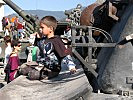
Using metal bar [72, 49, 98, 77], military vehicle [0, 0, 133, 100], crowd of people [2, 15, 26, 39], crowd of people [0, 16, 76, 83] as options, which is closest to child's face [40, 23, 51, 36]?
crowd of people [0, 16, 76, 83]

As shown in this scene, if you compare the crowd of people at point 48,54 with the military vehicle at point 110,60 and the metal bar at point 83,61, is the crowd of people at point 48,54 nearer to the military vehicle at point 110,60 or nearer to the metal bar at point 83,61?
the military vehicle at point 110,60

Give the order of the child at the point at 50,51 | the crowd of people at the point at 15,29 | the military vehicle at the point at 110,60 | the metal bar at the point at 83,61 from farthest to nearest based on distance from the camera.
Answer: the crowd of people at the point at 15,29
the child at the point at 50,51
the metal bar at the point at 83,61
the military vehicle at the point at 110,60

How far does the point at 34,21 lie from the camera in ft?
59.6

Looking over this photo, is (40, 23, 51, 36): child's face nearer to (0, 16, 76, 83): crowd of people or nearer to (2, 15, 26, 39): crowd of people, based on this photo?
(0, 16, 76, 83): crowd of people

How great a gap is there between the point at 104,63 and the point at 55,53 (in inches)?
41.2

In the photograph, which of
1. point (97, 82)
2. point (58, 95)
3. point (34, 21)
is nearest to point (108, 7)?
point (97, 82)

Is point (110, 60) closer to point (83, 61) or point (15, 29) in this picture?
point (83, 61)

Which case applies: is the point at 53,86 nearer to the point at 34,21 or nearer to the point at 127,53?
the point at 127,53

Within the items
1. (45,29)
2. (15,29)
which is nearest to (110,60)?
(45,29)

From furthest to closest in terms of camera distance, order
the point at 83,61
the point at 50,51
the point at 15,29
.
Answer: the point at 15,29 → the point at 50,51 → the point at 83,61

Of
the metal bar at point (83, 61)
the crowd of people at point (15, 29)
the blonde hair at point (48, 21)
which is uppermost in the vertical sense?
the crowd of people at point (15, 29)

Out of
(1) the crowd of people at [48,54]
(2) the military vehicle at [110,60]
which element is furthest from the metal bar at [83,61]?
(1) the crowd of people at [48,54]

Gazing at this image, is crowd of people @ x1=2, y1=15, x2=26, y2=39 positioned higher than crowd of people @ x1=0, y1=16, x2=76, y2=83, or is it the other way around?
crowd of people @ x1=2, y1=15, x2=26, y2=39

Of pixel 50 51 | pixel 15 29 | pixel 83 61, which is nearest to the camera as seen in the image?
pixel 83 61
